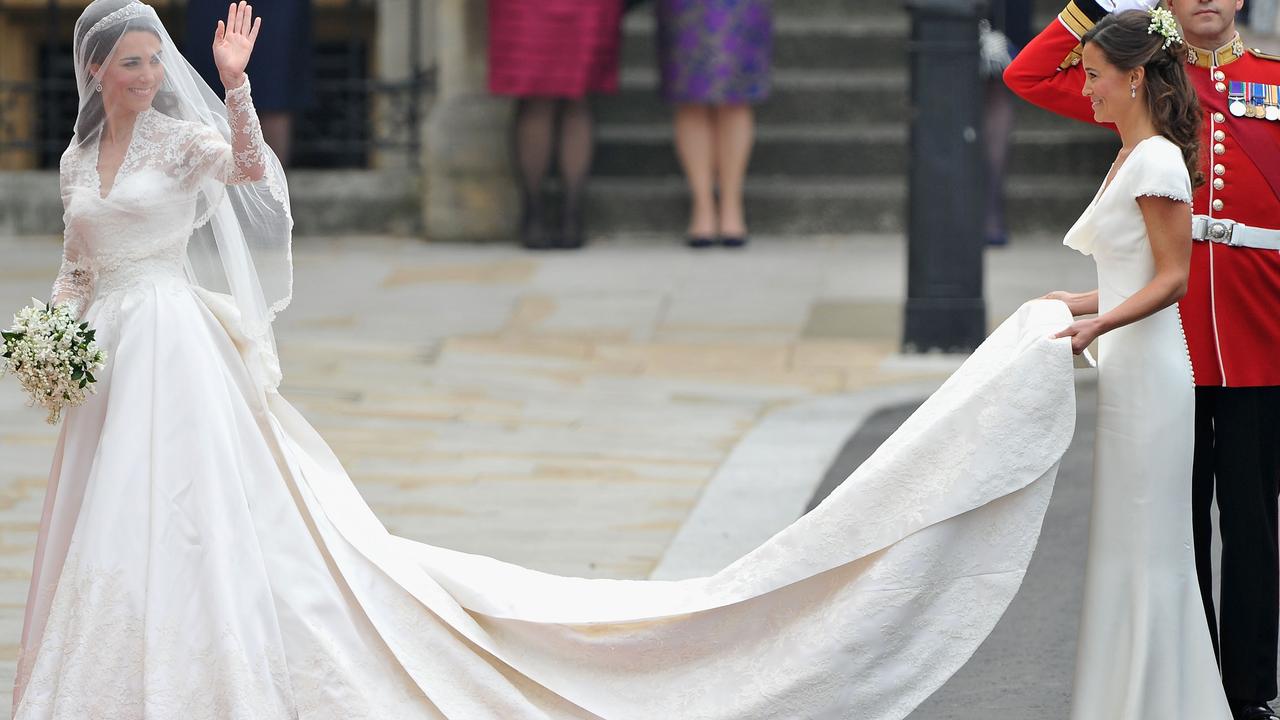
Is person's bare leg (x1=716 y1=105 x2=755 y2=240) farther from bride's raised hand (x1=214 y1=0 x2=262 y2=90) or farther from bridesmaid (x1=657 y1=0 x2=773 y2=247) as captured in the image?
bride's raised hand (x1=214 y1=0 x2=262 y2=90)

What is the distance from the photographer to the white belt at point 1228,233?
4.56m

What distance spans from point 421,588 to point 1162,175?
72.8 inches

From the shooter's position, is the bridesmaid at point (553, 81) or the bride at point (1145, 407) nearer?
the bride at point (1145, 407)

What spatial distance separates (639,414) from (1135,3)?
167 inches

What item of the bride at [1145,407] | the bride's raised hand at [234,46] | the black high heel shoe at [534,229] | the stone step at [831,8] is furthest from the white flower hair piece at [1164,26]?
the stone step at [831,8]

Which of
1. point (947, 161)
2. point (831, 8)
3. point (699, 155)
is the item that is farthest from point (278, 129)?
point (947, 161)

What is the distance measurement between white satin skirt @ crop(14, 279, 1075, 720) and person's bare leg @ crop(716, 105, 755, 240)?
745cm

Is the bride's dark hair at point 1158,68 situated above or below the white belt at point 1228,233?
above

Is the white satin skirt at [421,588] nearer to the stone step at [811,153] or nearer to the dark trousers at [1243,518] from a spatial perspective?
the dark trousers at [1243,518]

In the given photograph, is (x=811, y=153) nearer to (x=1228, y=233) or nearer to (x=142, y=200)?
(x=1228, y=233)

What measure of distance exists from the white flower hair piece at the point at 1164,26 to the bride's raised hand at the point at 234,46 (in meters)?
1.95

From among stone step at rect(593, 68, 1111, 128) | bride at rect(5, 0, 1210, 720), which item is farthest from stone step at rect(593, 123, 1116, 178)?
bride at rect(5, 0, 1210, 720)

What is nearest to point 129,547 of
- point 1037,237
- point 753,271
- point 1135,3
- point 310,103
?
point 1135,3

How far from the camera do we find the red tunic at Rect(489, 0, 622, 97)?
38.8 ft
